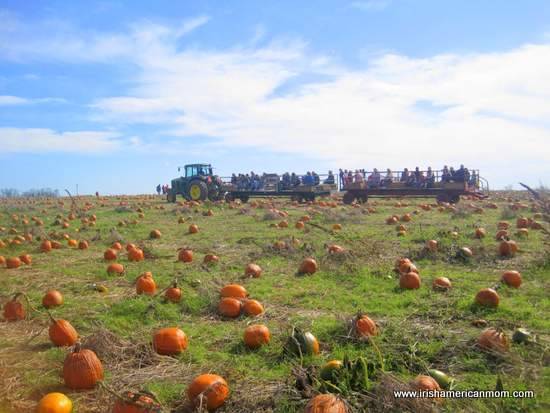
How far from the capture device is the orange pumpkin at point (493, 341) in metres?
4.85

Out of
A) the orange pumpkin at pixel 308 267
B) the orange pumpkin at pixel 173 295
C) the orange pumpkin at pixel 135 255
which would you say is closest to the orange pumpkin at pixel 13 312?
the orange pumpkin at pixel 173 295

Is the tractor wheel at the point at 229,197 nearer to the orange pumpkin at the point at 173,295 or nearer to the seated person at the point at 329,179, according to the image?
the seated person at the point at 329,179

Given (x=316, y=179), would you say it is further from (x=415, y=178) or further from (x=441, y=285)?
(x=441, y=285)

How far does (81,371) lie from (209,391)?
1.33 m

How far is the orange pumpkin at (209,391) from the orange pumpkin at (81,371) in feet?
3.37

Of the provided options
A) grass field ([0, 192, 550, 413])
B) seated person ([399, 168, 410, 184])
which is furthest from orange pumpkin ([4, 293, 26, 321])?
seated person ([399, 168, 410, 184])

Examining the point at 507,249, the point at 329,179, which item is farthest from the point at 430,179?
the point at 507,249

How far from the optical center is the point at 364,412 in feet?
11.7

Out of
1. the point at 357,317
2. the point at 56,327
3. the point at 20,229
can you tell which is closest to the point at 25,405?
the point at 56,327

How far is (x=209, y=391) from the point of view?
4082 mm

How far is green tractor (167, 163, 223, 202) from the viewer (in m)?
33.8

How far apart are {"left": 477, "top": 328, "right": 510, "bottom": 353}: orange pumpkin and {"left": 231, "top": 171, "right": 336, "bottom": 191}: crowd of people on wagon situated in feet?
96.2

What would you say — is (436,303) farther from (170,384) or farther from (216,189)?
(216,189)

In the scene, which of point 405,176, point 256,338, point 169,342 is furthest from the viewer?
point 405,176
